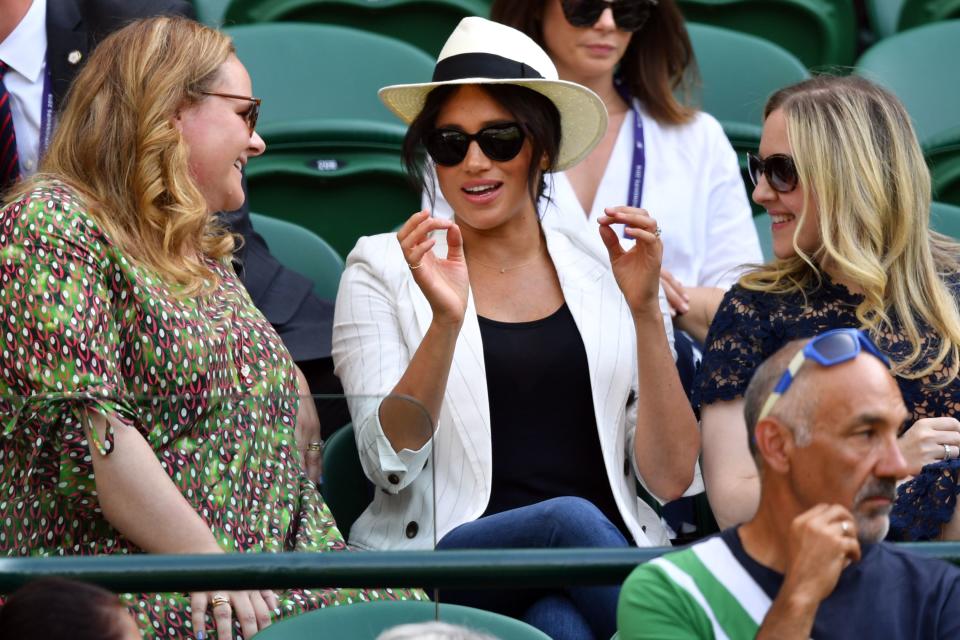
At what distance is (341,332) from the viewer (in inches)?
120

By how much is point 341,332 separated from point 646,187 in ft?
3.45

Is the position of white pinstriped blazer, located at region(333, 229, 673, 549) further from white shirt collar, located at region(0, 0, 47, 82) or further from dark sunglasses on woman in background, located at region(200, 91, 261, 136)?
white shirt collar, located at region(0, 0, 47, 82)

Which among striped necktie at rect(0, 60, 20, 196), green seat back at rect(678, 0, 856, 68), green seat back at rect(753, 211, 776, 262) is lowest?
green seat back at rect(753, 211, 776, 262)

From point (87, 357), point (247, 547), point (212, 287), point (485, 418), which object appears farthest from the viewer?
point (485, 418)

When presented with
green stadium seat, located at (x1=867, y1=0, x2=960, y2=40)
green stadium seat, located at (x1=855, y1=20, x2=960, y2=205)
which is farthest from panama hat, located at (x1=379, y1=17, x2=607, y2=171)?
green stadium seat, located at (x1=867, y1=0, x2=960, y2=40)

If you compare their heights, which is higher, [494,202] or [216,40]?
[216,40]

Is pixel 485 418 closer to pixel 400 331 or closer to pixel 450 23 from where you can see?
pixel 400 331

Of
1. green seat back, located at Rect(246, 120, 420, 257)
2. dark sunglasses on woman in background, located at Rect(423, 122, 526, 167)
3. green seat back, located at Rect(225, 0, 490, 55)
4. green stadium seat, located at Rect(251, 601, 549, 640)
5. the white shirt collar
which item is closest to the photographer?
green stadium seat, located at Rect(251, 601, 549, 640)

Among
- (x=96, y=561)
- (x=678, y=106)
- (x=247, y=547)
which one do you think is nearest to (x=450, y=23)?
(x=678, y=106)

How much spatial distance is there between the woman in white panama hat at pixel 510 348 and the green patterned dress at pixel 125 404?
0.63 ft

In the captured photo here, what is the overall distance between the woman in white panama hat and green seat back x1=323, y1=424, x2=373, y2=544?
56mm

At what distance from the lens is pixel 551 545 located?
2674 millimetres

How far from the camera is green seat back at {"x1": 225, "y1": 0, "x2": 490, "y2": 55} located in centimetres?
470

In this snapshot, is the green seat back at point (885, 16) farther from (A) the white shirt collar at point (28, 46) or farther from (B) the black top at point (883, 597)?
(B) the black top at point (883, 597)
